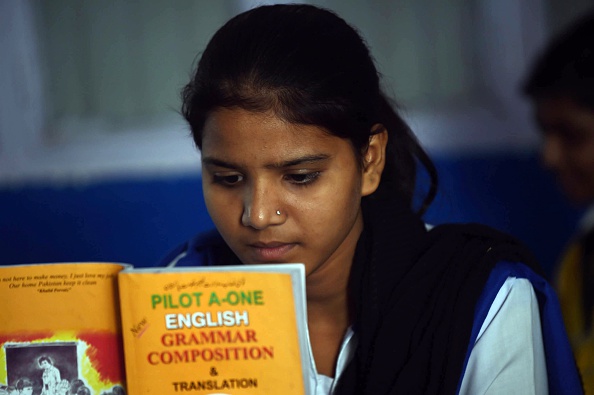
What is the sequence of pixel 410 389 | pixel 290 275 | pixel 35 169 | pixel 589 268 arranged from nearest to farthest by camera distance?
pixel 290 275
pixel 410 389
pixel 589 268
pixel 35 169

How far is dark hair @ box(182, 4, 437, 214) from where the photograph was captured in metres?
1.10

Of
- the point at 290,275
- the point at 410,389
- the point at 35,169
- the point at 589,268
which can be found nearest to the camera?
the point at 290,275

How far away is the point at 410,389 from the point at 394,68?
173cm

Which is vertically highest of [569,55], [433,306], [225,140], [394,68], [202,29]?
[202,29]

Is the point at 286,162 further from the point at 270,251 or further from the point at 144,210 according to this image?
the point at 144,210

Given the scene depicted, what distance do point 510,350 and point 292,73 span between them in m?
0.53

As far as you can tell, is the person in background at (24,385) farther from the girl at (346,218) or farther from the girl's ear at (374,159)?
the girl's ear at (374,159)

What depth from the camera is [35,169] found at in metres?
2.53

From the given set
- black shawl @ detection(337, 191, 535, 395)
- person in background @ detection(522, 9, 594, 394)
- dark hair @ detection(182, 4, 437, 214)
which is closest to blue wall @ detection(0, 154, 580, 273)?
person in background @ detection(522, 9, 594, 394)

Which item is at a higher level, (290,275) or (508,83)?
(508,83)

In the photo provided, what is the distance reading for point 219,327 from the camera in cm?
91

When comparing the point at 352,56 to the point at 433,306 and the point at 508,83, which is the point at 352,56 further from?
the point at 508,83

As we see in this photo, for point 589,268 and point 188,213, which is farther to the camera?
point 188,213

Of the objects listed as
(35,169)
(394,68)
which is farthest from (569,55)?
(35,169)
